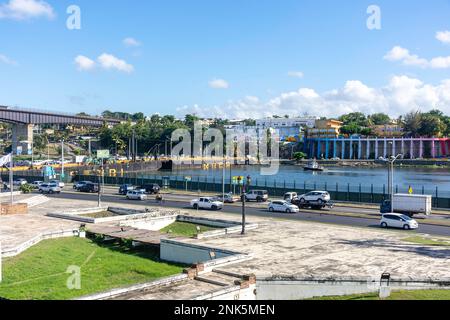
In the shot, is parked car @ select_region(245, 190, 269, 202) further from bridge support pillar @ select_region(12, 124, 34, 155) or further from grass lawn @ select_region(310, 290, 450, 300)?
bridge support pillar @ select_region(12, 124, 34, 155)

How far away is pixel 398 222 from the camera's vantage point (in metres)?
37.2

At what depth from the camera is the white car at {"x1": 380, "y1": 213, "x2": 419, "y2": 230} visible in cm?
3675

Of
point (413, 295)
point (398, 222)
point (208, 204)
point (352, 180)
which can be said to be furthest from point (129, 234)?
point (352, 180)

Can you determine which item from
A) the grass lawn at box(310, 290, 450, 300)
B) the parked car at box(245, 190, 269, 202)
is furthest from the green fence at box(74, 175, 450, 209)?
the grass lawn at box(310, 290, 450, 300)

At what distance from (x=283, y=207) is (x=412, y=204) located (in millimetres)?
11425

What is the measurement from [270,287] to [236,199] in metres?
37.6

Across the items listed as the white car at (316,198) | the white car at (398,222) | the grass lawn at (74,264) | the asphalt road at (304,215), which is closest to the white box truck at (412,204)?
the asphalt road at (304,215)

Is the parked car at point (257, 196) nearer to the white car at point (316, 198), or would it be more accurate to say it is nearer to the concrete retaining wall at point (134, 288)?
the white car at point (316, 198)

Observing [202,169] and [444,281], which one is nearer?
[444,281]

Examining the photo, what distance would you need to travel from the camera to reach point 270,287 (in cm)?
2070

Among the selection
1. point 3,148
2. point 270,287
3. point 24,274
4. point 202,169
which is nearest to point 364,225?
point 270,287
